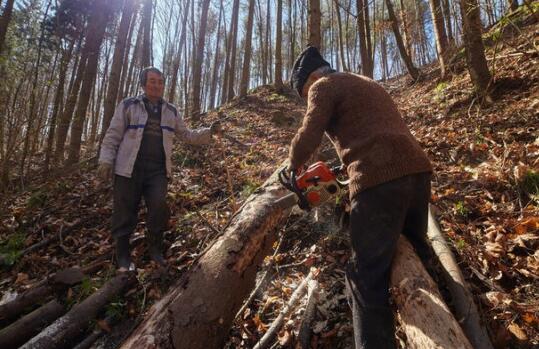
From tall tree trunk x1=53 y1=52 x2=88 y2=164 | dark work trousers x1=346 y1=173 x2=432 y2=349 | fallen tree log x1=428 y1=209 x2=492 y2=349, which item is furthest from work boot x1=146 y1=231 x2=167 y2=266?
tall tree trunk x1=53 y1=52 x2=88 y2=164

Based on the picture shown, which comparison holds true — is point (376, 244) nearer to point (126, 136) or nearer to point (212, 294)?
point (212, 294)

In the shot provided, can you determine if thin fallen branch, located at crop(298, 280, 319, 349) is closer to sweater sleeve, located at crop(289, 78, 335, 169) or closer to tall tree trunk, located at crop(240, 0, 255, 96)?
sweater sleeve, located at crop(289, 78, 335, 169)

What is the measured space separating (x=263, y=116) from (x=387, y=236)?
29.6 ft

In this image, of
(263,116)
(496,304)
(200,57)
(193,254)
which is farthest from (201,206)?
(200,57)

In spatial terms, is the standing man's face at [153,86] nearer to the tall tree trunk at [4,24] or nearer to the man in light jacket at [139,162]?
the man in light jacket at [139,162]

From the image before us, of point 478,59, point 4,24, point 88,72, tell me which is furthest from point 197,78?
point 478,59

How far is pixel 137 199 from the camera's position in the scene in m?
3.71

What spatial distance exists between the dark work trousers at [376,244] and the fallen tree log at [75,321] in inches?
87.3

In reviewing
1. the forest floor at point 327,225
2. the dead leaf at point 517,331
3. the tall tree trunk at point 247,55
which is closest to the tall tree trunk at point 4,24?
the forest floor at point 327,225

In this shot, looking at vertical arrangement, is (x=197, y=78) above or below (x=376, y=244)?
above

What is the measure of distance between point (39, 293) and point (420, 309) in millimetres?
3408

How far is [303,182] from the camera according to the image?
8.36 feet

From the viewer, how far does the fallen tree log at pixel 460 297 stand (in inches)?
73.7

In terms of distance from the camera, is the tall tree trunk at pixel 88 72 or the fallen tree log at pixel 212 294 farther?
the tall tree trunk at pixel 88 72
